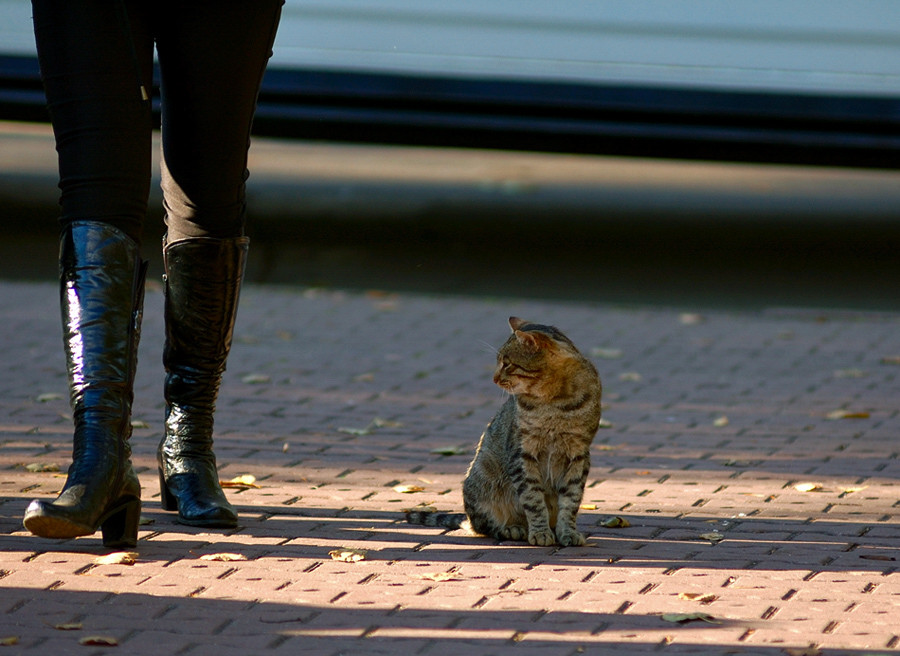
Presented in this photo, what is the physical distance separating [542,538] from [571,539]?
0.09 m

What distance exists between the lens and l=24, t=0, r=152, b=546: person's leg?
10.4ft

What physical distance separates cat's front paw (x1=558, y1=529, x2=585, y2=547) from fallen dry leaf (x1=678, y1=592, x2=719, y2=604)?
1.78ft

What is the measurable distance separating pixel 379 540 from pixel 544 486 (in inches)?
20.3

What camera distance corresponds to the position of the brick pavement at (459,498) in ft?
9.56

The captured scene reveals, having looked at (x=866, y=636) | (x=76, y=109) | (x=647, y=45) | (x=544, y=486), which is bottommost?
(x=866, y=636)

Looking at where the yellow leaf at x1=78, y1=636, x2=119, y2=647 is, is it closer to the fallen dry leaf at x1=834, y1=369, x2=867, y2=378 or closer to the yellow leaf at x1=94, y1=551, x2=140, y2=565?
the yellow leaf at x1=94, y1=551, x2=140, y2=565

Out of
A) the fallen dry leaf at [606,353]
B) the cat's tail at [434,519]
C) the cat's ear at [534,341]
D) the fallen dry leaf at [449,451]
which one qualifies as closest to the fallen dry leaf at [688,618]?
the cat's tail at [434,519]

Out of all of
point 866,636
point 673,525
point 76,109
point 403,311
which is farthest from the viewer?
point 403,311

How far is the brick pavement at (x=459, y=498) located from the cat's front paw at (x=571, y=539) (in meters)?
0.06

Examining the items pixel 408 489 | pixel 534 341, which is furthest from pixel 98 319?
pixel 408 489

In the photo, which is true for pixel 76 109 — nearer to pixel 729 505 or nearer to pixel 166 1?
pixel 166 1

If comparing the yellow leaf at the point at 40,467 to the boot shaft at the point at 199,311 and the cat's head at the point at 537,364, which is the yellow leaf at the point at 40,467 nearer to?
the boot shaft at the point at 199,311

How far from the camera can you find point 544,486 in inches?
152

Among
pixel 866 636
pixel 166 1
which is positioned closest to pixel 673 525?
pixel 866 636
